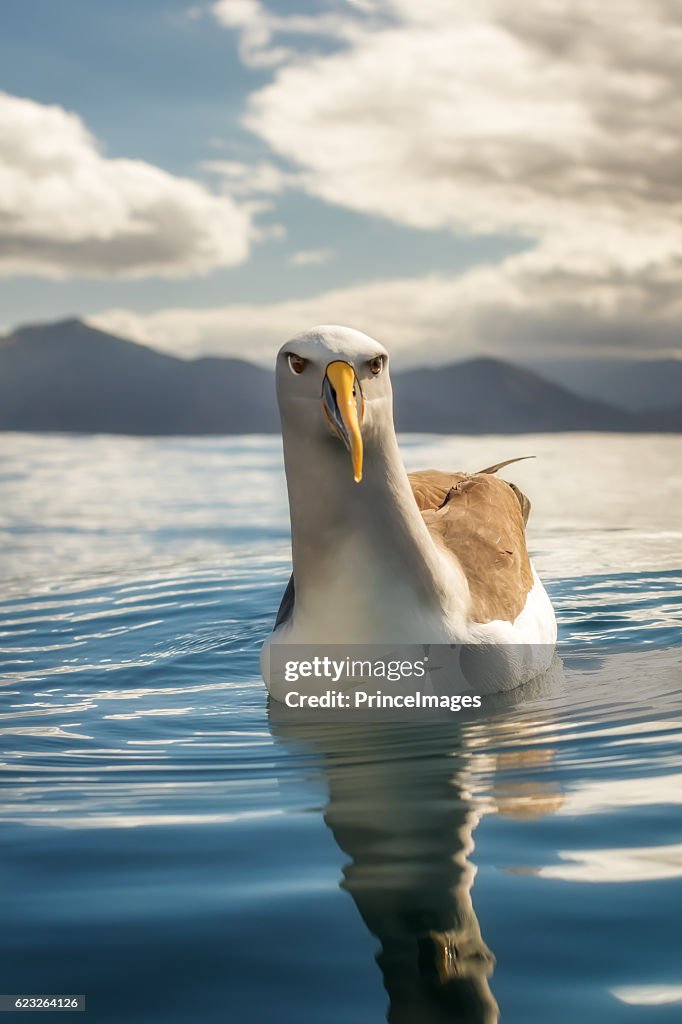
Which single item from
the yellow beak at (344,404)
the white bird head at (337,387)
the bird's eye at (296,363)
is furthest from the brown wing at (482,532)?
the bird's eye at (296,363)

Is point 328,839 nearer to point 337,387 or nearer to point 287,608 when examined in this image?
point 337,387

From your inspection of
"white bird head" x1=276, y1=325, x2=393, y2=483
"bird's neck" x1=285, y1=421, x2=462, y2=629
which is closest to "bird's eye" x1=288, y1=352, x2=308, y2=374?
"white bird head" x1=276, y1=325, x2=393, y2=483

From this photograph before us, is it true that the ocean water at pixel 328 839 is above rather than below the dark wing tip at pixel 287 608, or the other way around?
below

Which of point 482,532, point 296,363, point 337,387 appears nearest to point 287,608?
point 482,532

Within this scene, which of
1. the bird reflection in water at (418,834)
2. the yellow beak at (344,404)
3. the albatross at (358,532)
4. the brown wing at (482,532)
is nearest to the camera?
the bird reflection in water at (418,834)

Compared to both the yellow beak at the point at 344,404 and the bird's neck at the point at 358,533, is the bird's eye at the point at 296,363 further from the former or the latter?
the bird's neck at the point at 358,533

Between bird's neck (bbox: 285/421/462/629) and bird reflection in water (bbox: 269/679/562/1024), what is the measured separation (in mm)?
591

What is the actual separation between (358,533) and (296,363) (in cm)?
82

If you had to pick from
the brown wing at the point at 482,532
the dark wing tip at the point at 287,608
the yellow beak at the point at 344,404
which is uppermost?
the yellow beak at the point at 344,404

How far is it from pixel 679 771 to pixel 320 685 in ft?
5.75

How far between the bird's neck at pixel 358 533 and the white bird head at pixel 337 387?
0.10m

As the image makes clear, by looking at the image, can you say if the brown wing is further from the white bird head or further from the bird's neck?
the white bird head

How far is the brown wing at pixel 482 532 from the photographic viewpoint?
585 centimetres

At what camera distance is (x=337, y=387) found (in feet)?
14.7
